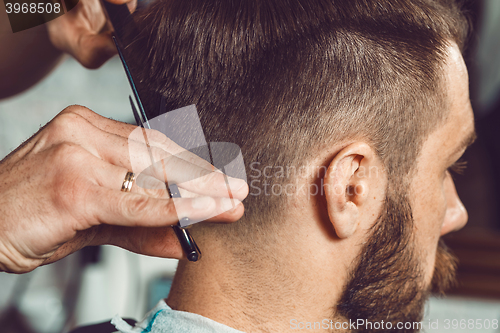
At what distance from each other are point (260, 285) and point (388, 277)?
1.16 ft

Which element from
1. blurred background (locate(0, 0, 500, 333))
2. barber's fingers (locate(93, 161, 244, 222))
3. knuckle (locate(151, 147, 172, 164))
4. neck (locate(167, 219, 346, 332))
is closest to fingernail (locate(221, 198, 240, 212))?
barber's fingers (locate(93, 161, 244, 222))

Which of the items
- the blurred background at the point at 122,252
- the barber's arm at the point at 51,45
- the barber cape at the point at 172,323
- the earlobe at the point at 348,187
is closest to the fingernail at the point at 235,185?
the earlobe at the point at 348,187

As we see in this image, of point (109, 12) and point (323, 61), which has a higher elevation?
point (109, 12)

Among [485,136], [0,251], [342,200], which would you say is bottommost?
[485,136]

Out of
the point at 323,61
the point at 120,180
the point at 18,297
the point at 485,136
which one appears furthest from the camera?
the point at 485,136

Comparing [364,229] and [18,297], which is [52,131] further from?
[18,297]

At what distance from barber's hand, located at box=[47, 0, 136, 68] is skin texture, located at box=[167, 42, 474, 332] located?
0.63 metres

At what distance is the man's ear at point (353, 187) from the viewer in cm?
79

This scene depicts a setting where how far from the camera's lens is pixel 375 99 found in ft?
2.67

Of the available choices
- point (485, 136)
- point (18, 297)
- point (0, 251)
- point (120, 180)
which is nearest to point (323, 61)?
point (120, 180)

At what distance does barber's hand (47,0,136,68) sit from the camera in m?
1.05

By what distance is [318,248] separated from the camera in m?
0.84

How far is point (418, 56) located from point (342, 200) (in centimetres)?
37

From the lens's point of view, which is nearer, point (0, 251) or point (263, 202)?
point (0, 251)
